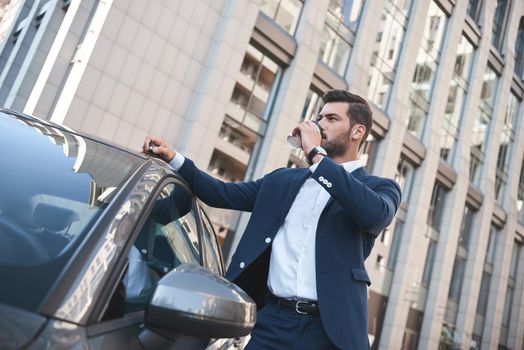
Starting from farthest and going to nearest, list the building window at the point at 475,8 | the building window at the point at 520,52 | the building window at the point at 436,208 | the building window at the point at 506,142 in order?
the building window at the point at 520,52 < the building window at the point at 506,142 < the building window at the point at 475,8 < the building window at the point at 436,208

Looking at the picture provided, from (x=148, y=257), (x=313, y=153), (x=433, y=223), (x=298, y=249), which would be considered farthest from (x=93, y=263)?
(x=433, y=223)

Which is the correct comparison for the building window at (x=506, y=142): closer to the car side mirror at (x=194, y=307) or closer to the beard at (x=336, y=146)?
the beard at (x=336, y=146)

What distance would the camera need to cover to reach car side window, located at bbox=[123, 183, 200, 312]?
1530 mm

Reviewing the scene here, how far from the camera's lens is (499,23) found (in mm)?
29281

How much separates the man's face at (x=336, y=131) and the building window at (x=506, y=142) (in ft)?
95.9

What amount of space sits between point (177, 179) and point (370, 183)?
0.88 metres

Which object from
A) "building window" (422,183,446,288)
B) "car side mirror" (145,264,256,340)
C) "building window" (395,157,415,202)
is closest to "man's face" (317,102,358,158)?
"car side mirror" (145,264,256,340)

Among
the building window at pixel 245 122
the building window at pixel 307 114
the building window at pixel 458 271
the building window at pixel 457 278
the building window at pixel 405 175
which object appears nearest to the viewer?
the building window at pixel 245 122

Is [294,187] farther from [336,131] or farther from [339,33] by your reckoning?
[339,33]

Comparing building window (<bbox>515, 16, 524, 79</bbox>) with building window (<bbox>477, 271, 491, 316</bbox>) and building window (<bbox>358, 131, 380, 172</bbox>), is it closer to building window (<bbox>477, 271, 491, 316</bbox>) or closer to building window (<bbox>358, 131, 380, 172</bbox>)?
building window (<bbox>477, 271, 491, 316</bbox>)

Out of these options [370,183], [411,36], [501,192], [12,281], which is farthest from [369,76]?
[12,281]

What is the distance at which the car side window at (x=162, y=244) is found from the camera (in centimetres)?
153

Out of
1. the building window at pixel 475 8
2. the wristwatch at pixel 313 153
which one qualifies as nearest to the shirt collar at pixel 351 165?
the wristwatch at pixel 313 153

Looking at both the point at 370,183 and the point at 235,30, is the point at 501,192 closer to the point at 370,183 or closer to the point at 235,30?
the point at 235,30
